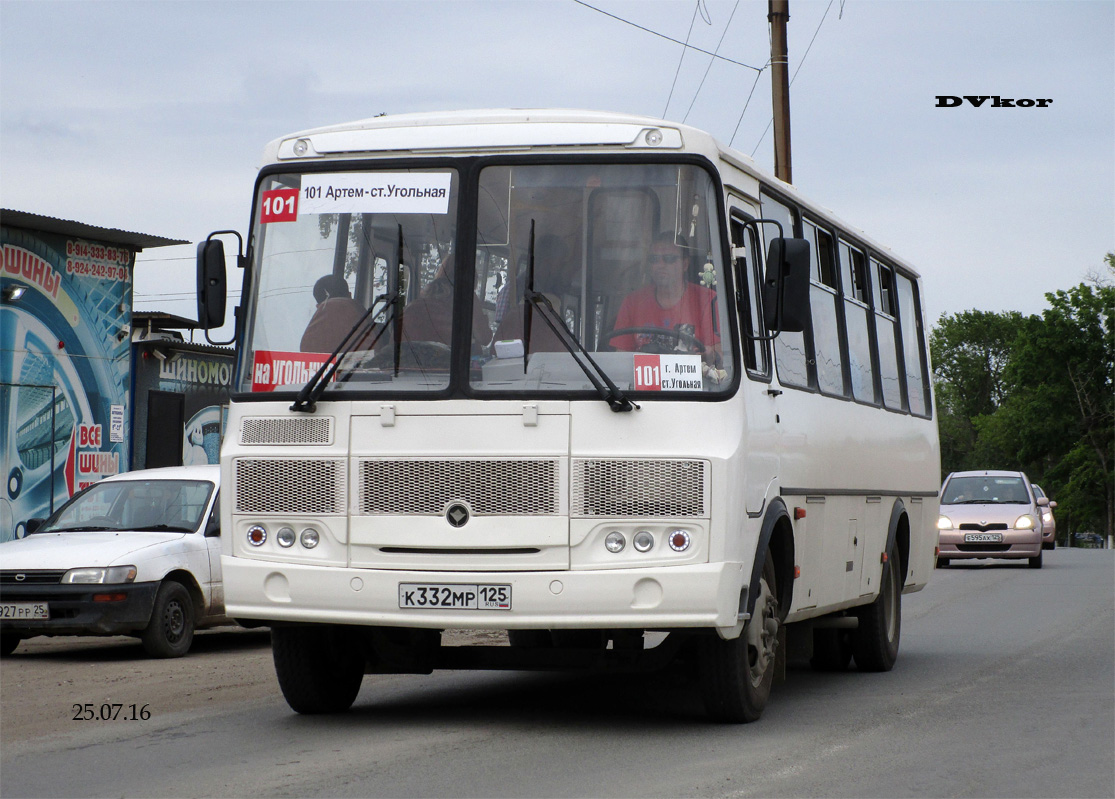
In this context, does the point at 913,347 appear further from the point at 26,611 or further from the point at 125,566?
the point at 26,611

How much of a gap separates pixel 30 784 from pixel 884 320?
7.61 metres

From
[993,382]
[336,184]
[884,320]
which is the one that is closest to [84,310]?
[884,320]

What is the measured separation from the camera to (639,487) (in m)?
7.80

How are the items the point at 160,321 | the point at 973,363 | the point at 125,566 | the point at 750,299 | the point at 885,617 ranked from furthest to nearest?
the point at 973,363 → the point at 160,321 → the point at 125,566 → the point at 885,617 → the point at 750,299

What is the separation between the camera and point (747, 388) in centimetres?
812

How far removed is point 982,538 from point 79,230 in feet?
54.5

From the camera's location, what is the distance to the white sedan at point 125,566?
1254 cm

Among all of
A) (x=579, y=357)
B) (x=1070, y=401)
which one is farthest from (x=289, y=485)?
(x=1070, y=401)

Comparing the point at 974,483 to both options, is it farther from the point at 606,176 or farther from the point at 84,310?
the point at 606,176

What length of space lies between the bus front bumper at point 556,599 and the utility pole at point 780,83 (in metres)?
15.1

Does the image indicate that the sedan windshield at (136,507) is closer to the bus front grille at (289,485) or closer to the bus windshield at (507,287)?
the bus front grille at (289,485)

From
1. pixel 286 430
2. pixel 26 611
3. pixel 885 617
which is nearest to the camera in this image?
pixel 286 430

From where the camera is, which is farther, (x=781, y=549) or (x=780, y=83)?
(x=780, y=83)

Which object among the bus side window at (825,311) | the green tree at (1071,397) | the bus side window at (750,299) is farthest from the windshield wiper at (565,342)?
the green tree at (1071,397)
